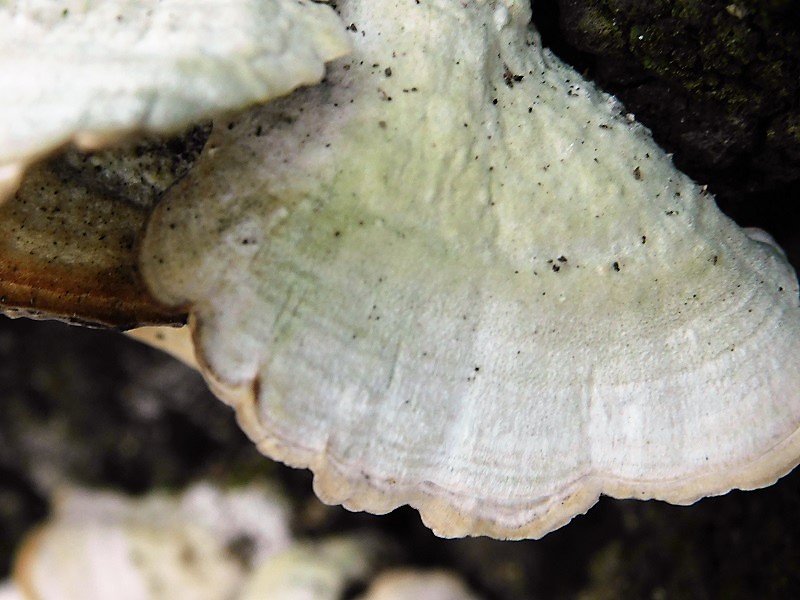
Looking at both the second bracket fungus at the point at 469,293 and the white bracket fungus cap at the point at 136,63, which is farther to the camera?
the second bracket fungus at the point at 469,293

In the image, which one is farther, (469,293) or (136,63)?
(469,293)

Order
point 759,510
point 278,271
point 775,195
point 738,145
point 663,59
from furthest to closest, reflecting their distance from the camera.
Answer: point 759,510 → point 775,195 → point 738,145 → point 663,59 → point 278,271

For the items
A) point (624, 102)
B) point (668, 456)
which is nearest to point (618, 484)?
point (668, 456)

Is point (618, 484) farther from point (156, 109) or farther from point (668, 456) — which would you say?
point (156, 109)

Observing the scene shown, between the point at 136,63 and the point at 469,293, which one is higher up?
the point at 136,63

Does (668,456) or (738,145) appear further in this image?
(738,145)
